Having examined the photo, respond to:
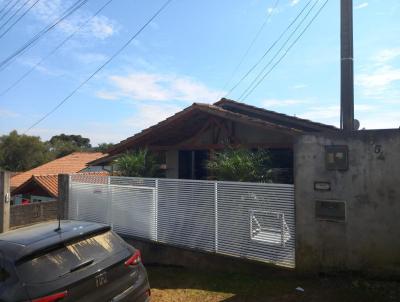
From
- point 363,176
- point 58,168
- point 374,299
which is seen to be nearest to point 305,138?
point 363,176

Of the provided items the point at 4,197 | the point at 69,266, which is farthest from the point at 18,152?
the point at 69,266

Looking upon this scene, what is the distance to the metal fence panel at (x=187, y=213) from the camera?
7570 millimetres

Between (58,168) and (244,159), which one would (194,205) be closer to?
(244,159)

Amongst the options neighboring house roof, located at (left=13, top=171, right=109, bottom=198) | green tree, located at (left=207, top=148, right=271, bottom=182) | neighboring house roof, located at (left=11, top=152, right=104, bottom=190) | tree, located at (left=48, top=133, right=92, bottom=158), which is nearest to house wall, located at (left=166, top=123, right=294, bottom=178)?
green tree, located at (left=207, top=148, right=271, bottom=182)

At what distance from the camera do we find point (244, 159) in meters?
8.22

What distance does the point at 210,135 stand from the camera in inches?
471

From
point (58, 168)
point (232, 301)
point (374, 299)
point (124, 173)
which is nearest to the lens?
point (374, 299)

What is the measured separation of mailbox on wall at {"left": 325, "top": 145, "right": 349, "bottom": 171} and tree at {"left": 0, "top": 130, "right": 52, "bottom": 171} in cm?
4974

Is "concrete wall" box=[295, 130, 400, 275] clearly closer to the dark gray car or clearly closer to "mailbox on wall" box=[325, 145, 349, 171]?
"mailbox on wall" box=[325, 145, 349, 171]

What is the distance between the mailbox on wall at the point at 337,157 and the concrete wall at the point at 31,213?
15.0 m

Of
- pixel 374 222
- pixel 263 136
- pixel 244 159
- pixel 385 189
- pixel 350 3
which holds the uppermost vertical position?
pixel 350 3

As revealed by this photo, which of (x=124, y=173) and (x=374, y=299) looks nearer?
(x=374, y=299)

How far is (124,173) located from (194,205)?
347 cm

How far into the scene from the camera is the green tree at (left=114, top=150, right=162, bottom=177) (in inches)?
413
